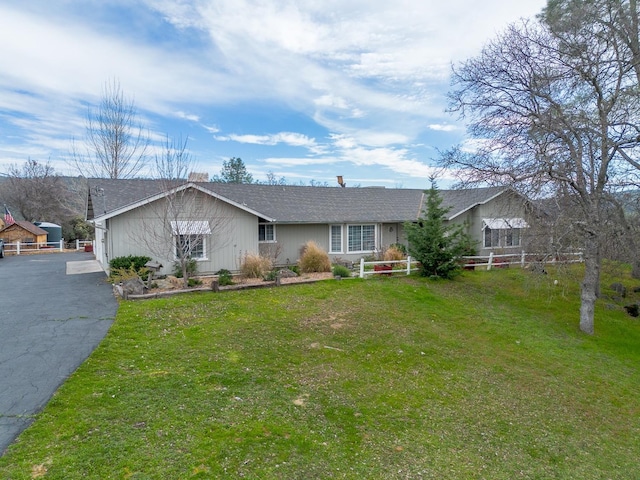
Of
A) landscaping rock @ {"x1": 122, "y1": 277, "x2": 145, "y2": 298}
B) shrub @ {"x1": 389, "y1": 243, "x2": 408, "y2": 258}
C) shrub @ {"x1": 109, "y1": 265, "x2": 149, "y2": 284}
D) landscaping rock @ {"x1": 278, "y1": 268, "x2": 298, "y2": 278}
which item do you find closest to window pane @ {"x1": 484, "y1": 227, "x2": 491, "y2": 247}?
shrub @ {"x1": 389, "y1": 243, "x2": 408, "y2": 258}

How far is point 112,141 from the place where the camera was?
Result: 27.4 metres

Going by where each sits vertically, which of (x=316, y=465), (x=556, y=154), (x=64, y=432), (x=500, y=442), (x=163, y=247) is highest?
(x=556, y=154)

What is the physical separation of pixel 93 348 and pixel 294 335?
4075 mm

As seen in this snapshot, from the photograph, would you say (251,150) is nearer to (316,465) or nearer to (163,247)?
(163,247)

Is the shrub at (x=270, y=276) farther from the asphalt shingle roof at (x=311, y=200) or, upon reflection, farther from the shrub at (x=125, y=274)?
the shrub at (x=125, y=274)

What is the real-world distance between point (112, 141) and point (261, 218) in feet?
60.4

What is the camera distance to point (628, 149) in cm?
1111

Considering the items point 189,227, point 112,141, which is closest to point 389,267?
point 189,227

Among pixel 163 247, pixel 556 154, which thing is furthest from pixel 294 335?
pixel 556 154

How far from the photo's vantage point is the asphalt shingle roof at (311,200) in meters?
15.7

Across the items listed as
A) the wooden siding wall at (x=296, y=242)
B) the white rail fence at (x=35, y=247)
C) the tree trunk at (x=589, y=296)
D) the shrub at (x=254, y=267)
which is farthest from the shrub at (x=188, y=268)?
the white rail fence at (x=35, y=247)

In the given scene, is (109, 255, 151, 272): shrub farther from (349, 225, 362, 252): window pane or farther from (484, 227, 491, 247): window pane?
(484, 227, 491, 247): window pane

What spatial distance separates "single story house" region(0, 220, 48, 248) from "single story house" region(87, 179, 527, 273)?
11399 millimetres

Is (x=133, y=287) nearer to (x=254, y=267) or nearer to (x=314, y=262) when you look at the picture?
(x=254, y=267)
